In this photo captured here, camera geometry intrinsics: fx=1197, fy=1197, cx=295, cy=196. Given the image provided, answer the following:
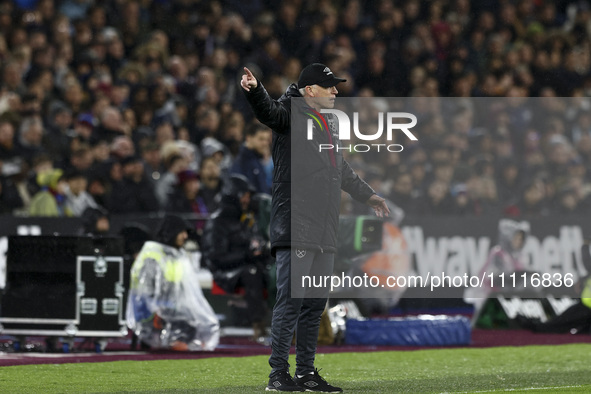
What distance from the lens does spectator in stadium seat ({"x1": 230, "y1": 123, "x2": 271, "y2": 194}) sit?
41.4 ft

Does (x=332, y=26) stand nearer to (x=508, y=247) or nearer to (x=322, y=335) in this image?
(x=508, y=247)

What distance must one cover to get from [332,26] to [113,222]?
21.8 ft

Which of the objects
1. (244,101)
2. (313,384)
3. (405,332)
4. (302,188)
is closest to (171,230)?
(405,332)

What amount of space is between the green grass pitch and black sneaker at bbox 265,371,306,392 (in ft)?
0.87

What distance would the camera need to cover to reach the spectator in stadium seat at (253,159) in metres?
12.6

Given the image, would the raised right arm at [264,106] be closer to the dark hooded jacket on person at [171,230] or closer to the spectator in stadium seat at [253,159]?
the dark hooded jacket on person at [171,230]

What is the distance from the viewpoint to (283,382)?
7.64 m

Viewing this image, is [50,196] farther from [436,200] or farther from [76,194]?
[436,200]

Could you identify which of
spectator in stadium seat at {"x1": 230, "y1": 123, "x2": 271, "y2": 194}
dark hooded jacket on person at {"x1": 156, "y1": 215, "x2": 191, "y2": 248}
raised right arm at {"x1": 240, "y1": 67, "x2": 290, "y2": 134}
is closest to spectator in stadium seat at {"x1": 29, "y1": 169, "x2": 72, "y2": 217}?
spectator in stadium seat at {"x1": 230, "y1": 123, "x2": 271, "y2": 194}

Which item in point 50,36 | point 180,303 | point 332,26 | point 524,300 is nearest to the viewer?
point 180,303

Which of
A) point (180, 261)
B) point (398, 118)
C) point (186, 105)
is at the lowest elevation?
point (180, 261)

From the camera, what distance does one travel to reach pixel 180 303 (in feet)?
37.5

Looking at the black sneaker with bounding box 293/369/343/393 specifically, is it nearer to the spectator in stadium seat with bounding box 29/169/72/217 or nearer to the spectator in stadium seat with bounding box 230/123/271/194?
the spectator in stadium seat with bounding box 230/123/271/194

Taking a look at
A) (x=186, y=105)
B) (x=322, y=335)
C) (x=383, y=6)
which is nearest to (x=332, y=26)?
(x=383, y=6)
